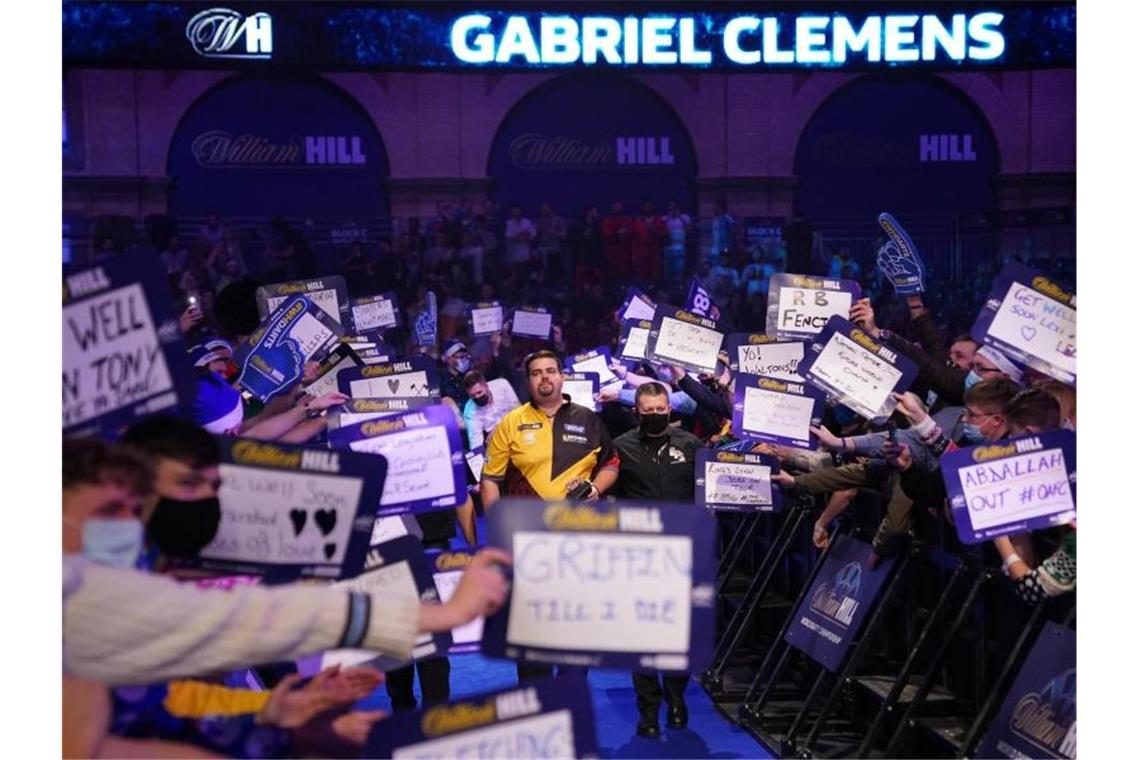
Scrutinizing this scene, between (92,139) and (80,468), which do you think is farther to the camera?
(92,139)

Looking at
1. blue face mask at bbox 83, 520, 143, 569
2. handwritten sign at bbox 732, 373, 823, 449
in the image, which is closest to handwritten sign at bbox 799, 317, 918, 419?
handwritten sign at bbox 732, 373, 823, 449

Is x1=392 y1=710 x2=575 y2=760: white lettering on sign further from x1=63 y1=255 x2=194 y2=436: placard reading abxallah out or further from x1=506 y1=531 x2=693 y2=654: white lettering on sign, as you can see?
x1=63 y1=255 x2=194 y2=436: placard reading abxallah out

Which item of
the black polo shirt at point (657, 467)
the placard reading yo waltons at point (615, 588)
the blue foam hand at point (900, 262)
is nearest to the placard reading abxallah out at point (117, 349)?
the placard reading yo waltons at point (615, 588)

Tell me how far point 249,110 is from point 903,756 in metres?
14.7

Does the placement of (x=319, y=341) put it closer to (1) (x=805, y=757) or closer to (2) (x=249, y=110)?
(1) (x=805, y=757)

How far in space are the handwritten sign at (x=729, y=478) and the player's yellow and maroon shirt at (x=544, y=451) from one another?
453 millimetres

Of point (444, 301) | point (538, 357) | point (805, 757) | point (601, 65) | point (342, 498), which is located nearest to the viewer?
point (342, 498)

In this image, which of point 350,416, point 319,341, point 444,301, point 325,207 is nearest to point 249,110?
point 325,207

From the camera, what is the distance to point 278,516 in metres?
4.01

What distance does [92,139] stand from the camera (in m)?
18.8

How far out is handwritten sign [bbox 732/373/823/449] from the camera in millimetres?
6910

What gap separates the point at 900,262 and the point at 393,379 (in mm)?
2447

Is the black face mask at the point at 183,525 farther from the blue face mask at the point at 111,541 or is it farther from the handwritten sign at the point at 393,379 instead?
the handwritten sign at the point at 393,379

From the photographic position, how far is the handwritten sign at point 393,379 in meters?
7.41
